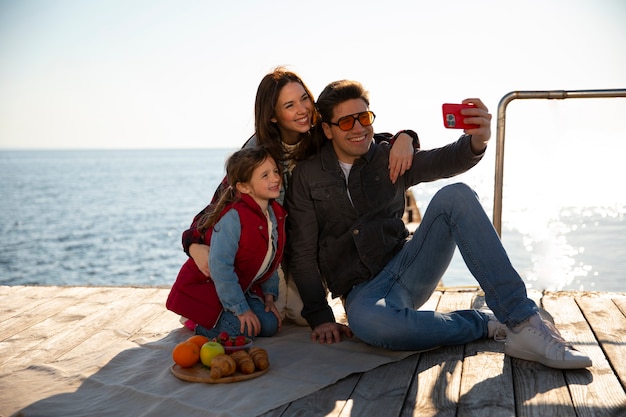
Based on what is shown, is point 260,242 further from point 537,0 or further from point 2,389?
point 537,0

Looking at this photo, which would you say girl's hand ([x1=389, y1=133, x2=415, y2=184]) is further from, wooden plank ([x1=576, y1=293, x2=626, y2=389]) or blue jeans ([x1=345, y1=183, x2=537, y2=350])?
wooden plank ([x1=576, y1=293, x2=626, y2=389])

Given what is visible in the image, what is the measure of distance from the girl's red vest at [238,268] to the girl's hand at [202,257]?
5 cm

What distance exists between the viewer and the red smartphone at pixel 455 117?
3.00 meters

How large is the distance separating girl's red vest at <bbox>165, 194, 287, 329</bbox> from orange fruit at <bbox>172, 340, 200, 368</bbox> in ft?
1.37

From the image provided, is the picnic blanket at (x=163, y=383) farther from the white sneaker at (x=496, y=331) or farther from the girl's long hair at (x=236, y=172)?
the girl's long hair at (x=236, y=172)

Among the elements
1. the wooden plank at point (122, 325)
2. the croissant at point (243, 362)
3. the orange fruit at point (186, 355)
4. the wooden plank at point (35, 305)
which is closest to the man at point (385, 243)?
the croissant at point (243, 362)

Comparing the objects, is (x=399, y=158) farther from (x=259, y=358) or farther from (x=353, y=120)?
(x=259, y=358)

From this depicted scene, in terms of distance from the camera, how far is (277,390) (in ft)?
8.64

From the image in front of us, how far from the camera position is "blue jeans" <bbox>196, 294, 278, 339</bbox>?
3.31m

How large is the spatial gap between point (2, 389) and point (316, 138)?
1770 mm

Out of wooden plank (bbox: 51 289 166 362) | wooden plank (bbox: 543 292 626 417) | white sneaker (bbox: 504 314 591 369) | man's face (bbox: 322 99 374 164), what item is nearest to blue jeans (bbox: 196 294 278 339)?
wooden plank (bbox: 51 289 166 362)

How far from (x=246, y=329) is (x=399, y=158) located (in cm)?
106

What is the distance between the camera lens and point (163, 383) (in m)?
2.75

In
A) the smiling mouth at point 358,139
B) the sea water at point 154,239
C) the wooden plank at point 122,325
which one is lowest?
the sea water at point 154,239
